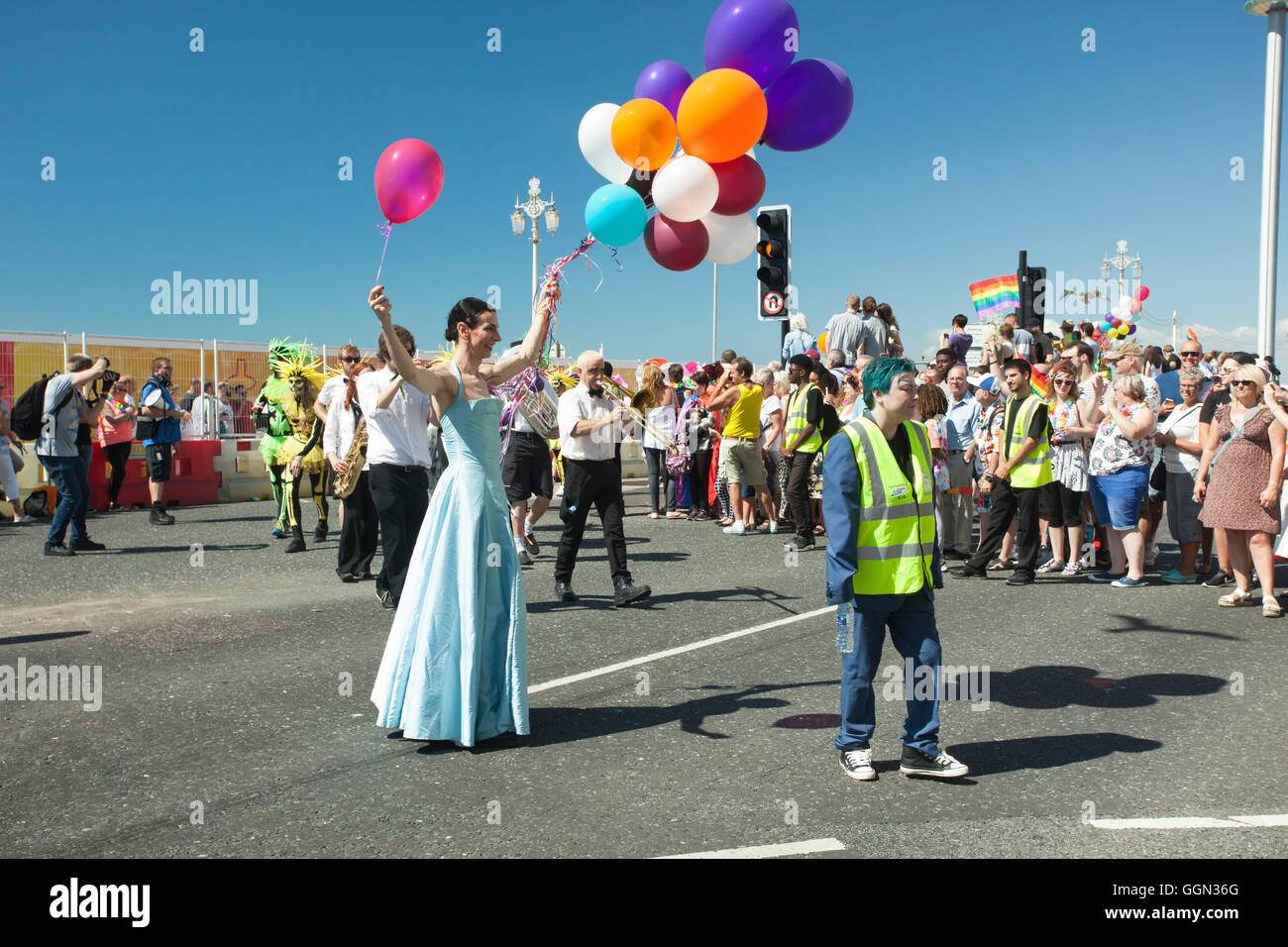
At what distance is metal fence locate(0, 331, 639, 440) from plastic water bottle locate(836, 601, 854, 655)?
45.7 ft

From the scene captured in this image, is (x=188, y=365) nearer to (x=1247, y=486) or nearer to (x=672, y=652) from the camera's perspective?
(x=672, y=652)

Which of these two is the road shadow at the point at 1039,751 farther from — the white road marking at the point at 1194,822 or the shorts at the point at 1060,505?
the shorts at the point at 1060,505

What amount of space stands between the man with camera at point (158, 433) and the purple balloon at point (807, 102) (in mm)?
10036

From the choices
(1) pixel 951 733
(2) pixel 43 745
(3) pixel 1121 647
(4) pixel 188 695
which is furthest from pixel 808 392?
(2) pixel 43 745

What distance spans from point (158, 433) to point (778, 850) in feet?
39.5

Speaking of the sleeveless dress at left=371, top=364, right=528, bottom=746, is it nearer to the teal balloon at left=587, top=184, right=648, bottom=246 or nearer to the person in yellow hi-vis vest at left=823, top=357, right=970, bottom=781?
the teal balloon at left=587, top=184, right=648, bottom=246

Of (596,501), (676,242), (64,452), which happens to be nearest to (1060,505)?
(596,501)

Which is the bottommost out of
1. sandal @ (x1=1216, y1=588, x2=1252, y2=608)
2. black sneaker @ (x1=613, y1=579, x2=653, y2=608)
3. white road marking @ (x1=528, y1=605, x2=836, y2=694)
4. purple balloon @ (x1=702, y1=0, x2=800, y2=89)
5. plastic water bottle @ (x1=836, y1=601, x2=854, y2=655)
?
white road marking @ (x1=528, y1=605, x2=836, y2=694)

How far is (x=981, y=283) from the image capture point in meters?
19.2

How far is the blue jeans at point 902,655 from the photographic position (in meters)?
4.18

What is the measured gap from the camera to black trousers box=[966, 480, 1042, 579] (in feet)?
28.5

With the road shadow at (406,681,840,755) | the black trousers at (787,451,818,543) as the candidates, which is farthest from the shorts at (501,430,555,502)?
the road shadow at (406,681,840,755)

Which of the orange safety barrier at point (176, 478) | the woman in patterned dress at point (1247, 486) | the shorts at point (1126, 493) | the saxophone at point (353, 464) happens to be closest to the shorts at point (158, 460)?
the orange safety barrier at point (176, 478)

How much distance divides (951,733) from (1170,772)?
937 millimetres
